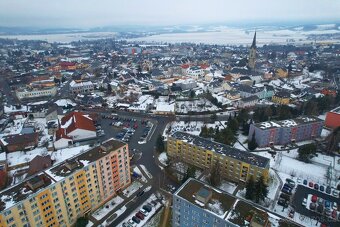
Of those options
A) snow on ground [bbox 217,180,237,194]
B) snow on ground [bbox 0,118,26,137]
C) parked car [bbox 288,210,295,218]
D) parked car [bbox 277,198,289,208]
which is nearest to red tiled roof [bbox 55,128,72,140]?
snow on ground [bbox 0,118,26,137]

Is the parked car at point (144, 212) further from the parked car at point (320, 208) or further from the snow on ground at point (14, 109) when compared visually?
the snow on ground at point (14, 109)

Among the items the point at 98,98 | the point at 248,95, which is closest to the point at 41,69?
the point at 98,98

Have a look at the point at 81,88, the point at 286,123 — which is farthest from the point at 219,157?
the point at 81,88

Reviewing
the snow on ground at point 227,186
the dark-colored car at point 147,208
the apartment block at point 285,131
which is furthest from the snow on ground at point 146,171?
the apartment block at point 285,131

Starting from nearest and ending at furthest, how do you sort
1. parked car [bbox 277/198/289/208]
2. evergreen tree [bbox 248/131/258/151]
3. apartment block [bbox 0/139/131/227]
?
apartment block [bbox 0/139/131/227] → parked car [bbox 277/198/289/208] → evergreen tree [bbox 248/131/258/151]

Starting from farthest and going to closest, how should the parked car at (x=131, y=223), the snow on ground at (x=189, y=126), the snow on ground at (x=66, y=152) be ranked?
the snow on ground at (x=189, y=126)
the snow on ground at (x=66, y=152)
the parked car at (x=131, y=223)

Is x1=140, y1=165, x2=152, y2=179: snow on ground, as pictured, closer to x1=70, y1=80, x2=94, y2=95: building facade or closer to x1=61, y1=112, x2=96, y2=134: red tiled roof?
x1=61, y1=112, x2=96, y2=134: red tiled roof

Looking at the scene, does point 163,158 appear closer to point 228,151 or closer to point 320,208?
point 228,151

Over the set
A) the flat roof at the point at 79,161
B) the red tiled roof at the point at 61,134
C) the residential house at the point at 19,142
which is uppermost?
the flat roof at the point at 79,161
